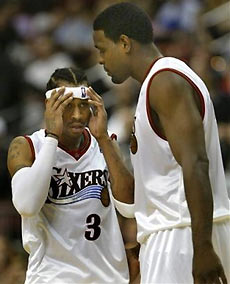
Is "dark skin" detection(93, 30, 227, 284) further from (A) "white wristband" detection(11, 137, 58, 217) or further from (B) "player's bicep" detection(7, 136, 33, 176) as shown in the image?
(B) "player's bicep" detection(7, 136, 33, 176)

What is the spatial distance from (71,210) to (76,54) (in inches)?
277

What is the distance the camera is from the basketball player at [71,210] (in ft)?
17.2

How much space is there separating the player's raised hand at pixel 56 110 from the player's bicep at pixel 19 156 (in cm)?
20

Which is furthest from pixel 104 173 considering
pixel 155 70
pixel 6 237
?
pixel 6 237

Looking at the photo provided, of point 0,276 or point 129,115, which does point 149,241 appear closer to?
point 0,276

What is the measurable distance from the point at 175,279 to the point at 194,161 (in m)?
0.65

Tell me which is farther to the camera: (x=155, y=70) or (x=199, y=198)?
(x=155, y=70)

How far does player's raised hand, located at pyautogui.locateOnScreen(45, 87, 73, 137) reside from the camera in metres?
5.14

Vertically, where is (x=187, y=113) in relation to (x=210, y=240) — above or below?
above

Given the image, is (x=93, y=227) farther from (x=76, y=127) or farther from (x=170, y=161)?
(x=170, y=161)

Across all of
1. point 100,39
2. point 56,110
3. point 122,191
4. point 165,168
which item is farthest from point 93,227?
point 100,39

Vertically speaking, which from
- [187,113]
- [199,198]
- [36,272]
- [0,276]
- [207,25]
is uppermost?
[207,25]

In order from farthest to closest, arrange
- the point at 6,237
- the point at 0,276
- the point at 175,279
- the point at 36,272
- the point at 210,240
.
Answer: the point at 6,237 → the point at 0,276 → the point at 36,272 → the point at 175,279 → the point at 210,240

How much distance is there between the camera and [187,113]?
434 cm
